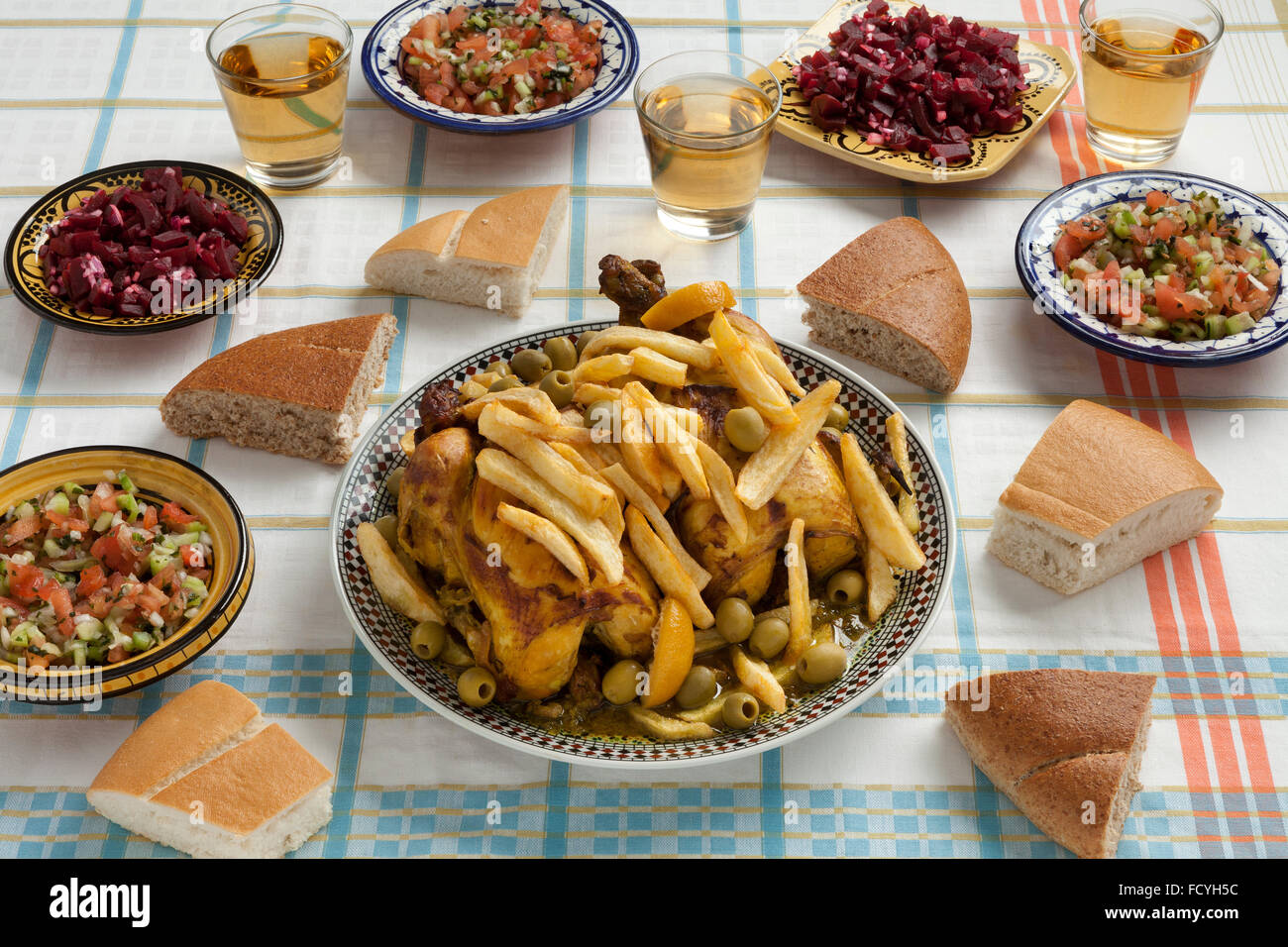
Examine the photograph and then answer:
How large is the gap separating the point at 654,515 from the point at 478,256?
1.83 m

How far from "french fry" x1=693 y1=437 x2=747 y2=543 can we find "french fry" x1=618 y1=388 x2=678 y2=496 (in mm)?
127

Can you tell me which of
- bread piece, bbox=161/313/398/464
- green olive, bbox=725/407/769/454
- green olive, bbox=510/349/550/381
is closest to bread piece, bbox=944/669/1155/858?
green olive, bbox=725/407/769/454

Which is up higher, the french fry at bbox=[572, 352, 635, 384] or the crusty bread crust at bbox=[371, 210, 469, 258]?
the french fry at bbox=[572, 352, 635, 384]

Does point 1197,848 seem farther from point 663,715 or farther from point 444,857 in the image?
point 444,857

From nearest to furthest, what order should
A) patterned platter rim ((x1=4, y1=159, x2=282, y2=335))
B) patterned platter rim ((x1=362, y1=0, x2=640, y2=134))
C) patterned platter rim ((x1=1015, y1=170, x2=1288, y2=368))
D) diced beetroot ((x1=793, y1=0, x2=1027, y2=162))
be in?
1. patterned platter rim ((x1=1015, y1=170, x2=1288, y2=368))
2. patterned platter rim ((x1=4, y1=159, x2=282, y2=335))
3. patterned platter rim ((x1=362, y1=0, x2=640, y2=134))
4. diced beetroot ((x1=793, y1=0, x2=1027, y2=162))

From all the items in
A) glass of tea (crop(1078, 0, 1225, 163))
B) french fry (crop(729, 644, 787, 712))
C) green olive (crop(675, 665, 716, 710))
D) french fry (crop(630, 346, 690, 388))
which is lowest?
green olive (crop(675, 665, 716, 710))

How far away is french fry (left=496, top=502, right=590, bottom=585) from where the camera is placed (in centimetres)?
328

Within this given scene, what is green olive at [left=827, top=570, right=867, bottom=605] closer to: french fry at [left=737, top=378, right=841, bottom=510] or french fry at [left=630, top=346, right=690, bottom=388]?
french fry at [left=737, top=378, right=841, bottom=510]

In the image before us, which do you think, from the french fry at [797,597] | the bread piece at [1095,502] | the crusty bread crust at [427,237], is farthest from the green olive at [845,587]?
the crusty bread crust at [427,237]

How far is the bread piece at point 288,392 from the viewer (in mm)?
4375

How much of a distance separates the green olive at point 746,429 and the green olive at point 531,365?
0.89 m

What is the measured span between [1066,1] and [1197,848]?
4817 millimetres

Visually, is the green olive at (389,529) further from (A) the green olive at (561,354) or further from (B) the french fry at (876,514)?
(B) the french fry at (876,514)

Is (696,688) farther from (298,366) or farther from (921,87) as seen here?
(921,87)
